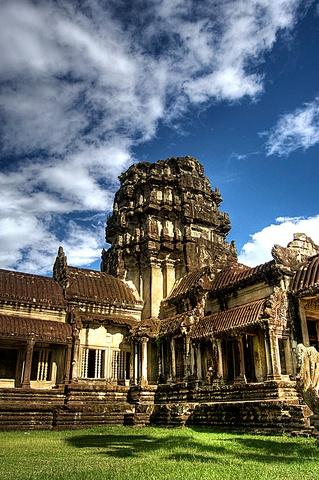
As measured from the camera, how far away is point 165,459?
1091 centimetres

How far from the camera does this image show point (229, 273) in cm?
2720

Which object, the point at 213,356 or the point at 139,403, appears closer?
the point at 213,356

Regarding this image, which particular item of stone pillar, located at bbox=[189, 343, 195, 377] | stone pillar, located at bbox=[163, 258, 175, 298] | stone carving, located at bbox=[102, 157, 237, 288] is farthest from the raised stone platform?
stone carving, located at bbox=[102, 157, 237, 288]

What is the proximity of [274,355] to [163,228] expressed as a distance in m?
14.9

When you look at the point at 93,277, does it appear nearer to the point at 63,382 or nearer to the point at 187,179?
the point at 63,382

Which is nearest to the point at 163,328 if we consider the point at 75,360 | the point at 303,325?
the point at 75,360

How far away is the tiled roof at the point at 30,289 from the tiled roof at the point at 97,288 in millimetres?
928

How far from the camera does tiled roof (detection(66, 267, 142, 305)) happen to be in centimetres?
2900

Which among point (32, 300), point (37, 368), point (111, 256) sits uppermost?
point (111, 256)

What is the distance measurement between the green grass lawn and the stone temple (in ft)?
12.6

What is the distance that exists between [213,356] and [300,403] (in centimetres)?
679

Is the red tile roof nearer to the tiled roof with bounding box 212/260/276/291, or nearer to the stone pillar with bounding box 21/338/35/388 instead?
the tiled roof with bounding box 212/260/276/291

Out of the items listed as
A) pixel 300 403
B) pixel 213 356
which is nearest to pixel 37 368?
pixel 213 356

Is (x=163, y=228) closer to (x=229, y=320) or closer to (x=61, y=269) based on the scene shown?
(x=61, y=269)
